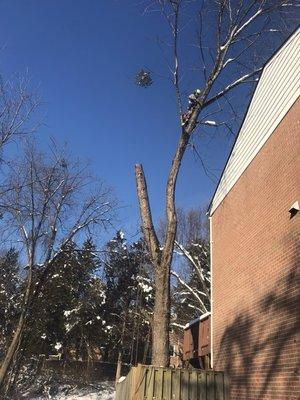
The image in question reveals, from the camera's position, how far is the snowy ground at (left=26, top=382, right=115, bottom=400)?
26956mm

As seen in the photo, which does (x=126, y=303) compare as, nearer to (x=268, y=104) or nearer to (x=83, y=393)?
(x=83, y=393)

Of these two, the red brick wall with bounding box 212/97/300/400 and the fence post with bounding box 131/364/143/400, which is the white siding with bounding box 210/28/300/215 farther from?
the fence post with bounding box 131/364/143/400

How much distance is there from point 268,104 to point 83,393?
866 inches

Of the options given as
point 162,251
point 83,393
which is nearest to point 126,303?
point 83,393

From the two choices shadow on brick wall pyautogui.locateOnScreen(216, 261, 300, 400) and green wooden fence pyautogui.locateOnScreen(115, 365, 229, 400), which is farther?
shadow on brick wall pyautogui.locateOnScreen(216, 261, 300, 400)

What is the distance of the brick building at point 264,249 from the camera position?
10.1 m

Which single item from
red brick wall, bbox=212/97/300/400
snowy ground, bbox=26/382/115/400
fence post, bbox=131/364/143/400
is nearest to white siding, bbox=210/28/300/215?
red brick wall, bbox=212/97/300/400

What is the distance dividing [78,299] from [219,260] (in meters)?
19.4

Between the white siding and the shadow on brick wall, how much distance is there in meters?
4.15

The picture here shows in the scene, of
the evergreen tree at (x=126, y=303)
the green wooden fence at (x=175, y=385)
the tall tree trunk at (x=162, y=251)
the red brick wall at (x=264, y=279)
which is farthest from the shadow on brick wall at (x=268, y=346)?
the evergreen tree at (x=126, y=303)

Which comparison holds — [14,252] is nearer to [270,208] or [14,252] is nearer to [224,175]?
[224,175]

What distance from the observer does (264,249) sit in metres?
11.9

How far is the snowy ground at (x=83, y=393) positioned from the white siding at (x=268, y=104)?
17.3m

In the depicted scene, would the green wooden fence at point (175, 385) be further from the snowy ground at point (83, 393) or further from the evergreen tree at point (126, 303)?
the evergreen tree at point (126, 303)
